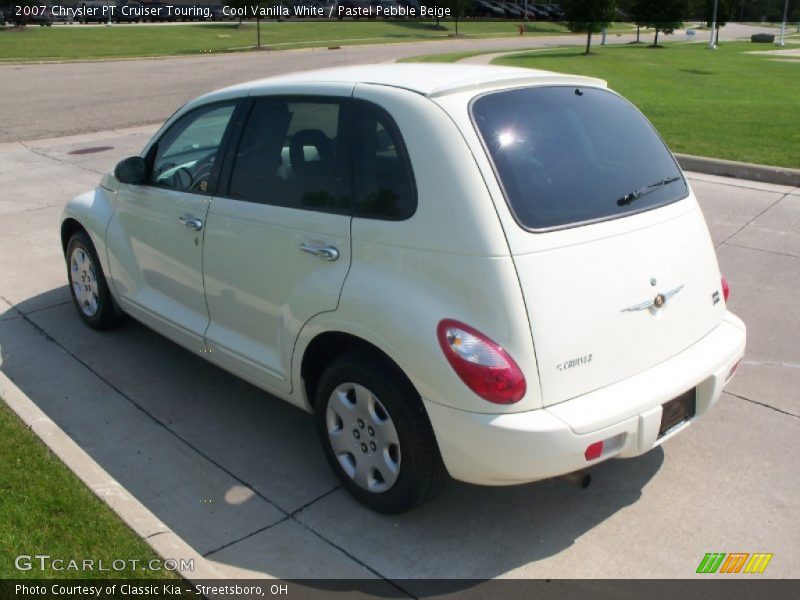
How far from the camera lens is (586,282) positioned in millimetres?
3186

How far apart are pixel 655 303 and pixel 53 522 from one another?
8.65ft

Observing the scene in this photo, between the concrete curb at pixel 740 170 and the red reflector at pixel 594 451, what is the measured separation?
7.39m

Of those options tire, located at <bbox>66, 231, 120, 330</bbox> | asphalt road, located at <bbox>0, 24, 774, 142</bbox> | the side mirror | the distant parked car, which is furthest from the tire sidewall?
the distant parked car

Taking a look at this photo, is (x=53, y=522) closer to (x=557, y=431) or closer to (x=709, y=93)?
(x=557, y=431)

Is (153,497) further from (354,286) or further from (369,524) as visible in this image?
(354,286)

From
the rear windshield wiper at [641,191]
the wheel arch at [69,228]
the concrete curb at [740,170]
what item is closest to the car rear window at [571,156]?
the rear windshield wiper at [641,191]

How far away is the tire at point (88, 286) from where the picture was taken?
548 centimetres

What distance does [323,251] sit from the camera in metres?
3.55

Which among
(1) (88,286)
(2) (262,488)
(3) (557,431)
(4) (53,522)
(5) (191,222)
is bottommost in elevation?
(2) (262,488)

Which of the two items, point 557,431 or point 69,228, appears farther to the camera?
point 69,228

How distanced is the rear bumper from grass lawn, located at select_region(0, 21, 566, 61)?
98.4 feet

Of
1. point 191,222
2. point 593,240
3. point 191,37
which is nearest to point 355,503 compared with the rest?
point 593,240

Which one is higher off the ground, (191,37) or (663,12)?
(663,12)

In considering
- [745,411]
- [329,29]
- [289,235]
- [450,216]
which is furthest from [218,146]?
[329,29]
